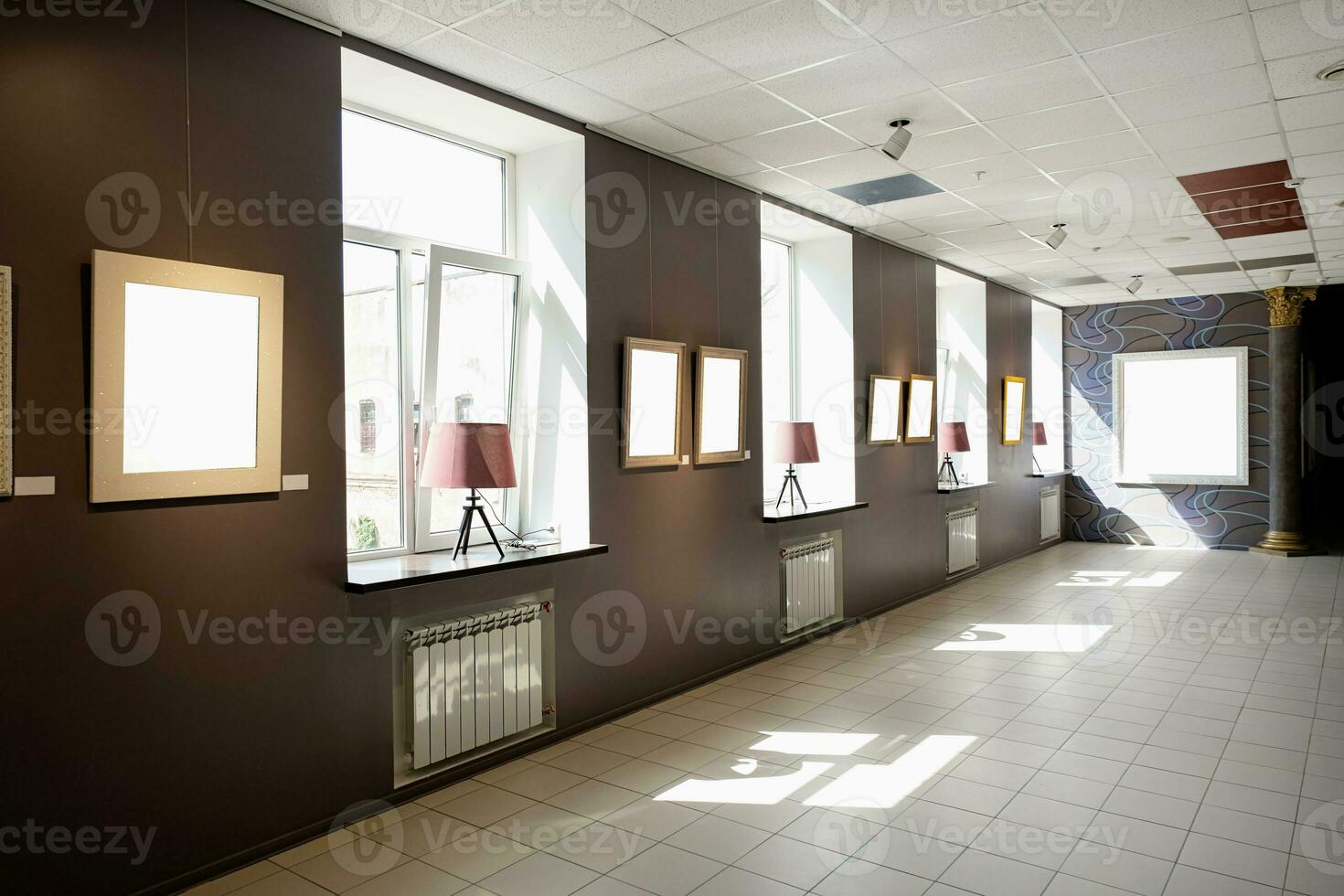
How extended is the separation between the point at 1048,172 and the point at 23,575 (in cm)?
563

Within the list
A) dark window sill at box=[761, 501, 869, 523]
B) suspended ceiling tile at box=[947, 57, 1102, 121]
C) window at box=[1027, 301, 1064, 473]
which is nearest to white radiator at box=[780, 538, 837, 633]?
dark window sill at box=[761, 501, 869, 523]

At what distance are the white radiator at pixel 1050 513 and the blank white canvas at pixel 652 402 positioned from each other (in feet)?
25.1

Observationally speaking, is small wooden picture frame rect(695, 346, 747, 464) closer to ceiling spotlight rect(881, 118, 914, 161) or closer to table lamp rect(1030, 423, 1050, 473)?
ceiling spotlight rect(881, 118, 914, 161)

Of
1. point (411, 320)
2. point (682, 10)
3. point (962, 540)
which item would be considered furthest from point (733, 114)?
point (962, 540)

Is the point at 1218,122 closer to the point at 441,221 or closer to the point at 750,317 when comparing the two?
the point at 750,317

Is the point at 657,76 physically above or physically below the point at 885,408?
above

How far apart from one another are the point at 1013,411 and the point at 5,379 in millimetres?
9506

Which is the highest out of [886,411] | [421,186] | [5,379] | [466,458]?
[421,186]

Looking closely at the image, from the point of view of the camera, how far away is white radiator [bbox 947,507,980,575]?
333 inches

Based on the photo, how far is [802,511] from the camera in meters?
6.25

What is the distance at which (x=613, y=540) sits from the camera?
15.3ft

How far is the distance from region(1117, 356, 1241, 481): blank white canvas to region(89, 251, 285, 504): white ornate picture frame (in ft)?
36.6

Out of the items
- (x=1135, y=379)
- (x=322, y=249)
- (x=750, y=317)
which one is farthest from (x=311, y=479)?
(x=1135, y=379)

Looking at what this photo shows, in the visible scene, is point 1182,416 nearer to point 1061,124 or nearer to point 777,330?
point 777,330
